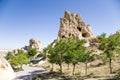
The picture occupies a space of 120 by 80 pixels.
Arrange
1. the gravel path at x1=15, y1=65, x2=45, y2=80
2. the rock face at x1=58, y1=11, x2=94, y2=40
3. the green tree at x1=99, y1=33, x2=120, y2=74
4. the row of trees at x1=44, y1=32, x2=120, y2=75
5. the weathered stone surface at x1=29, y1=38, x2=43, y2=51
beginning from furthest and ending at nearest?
the weathered stone surface at x1=29, y1=38, x2=43, y2=51, the rock face at x1=58, y1=11, x2=94, y2=40, the gravel path at x1=15, y1=65, x2=45, y2=80, the row of trees at x1=44, y1=32, x2=120, y2=75, the green tree at x1=99, y1=33, x2=120, y2=74

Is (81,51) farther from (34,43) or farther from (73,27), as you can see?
(34,43)

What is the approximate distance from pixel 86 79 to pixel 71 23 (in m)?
81.5

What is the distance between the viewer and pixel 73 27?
12275cm

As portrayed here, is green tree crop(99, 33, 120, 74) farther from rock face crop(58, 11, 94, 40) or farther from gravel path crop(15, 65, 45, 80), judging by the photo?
rock face crop(58, 11, 94, 40)

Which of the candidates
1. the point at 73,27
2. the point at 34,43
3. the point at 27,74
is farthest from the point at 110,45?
the point at 34,43

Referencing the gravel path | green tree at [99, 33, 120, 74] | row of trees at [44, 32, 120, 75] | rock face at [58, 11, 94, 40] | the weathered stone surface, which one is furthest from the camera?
the weathered stone surface

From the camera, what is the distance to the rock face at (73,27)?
119m

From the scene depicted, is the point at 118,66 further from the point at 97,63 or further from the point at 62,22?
the point at 62,22

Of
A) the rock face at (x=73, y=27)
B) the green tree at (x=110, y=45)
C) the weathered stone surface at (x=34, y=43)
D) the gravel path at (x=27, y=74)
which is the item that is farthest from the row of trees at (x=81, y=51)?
the weathered stone surface at (x=34, y=43)

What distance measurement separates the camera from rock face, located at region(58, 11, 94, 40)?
11931 cm

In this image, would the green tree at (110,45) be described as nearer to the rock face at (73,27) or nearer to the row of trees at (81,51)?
the row of trees at (81,51)

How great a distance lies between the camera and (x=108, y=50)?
160 feet

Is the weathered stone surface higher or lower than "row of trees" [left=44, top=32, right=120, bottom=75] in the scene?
higher

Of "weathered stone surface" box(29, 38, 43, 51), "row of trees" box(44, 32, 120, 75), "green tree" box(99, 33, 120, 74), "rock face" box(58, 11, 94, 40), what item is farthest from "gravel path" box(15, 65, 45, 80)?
"weathered stone surface" box(29, 38, 43, 51)
